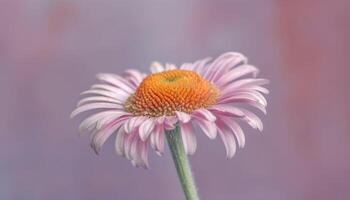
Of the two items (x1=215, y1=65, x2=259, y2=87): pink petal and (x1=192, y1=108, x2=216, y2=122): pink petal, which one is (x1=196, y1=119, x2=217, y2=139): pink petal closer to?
(x1=192, y1=108, x2=216, y2=122): pink petal

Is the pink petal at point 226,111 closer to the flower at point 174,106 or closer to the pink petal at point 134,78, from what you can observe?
the flower at point 174,106

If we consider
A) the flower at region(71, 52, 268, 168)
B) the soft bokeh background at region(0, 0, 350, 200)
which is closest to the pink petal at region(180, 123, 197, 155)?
the flower at region(71, 52, 268, 168)

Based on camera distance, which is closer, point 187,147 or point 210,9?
point 187,147

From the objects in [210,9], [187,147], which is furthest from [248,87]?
[210,9]

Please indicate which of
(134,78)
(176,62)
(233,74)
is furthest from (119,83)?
(176,62)

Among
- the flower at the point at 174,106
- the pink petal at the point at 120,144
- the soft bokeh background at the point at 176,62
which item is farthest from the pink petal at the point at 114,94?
the soft bokeh background at the point at 176,62

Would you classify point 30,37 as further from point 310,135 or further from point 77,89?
point 310,135

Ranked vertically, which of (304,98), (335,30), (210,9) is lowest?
(304,98)
